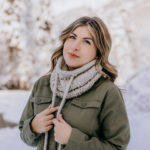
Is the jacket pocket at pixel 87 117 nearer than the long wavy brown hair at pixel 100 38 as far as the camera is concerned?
Yes

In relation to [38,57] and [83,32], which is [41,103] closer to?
[83,32]

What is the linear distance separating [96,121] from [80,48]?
565 mm

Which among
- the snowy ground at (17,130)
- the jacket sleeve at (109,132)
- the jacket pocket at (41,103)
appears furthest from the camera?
the snowy ground at (17,130)

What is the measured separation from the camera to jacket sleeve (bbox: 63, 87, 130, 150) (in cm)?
161

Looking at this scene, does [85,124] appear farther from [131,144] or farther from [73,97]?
[131,144]

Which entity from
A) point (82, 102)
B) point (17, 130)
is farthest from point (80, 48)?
point (17, 130)

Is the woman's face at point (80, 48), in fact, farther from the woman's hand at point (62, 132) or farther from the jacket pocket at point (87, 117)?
the woman's hand at point (62, 132)

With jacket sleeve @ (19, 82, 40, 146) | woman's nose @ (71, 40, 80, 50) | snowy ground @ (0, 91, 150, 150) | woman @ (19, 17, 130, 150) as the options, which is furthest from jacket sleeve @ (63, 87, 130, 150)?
snowy ground @ (0, 91, 150, 150)

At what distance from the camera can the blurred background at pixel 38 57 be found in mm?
4698

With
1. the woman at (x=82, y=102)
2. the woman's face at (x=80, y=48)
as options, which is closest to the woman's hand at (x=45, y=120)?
the woman at (x=82, y=102)

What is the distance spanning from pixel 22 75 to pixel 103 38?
12.0 meters

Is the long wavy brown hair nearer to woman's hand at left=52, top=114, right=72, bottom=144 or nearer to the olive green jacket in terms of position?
the olive green jacket

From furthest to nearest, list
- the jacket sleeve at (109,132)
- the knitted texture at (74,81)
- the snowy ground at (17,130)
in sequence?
the snowy ground at (17,130)
the knitted texture at (74,81)
the jacket sleeve at (109,132)

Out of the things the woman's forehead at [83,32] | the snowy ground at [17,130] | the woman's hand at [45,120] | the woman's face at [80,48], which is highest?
the woman's forehead at [83,32]
